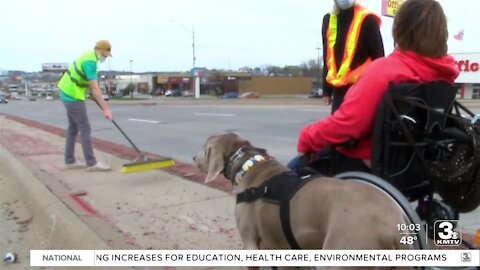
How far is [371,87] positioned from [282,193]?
0.73 metres

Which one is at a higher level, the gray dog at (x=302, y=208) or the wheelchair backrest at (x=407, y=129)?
the wheelchair backrest at (x=407, y=129)

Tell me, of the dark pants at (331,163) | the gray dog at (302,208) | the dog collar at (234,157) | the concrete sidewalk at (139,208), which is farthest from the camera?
the concrete sidewalk at (139,208)

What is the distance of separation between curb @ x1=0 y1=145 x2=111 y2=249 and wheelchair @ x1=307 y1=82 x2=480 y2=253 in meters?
2.44

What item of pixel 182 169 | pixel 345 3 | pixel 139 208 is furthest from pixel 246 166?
pixel 182 169

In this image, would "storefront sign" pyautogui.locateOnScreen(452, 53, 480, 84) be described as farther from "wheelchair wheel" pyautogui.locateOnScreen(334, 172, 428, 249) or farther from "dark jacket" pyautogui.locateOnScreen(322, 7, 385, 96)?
"wheelchair wheel" pyautogui.locateOnScreen(334, 172, 428, 249)

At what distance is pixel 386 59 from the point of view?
2.67 m

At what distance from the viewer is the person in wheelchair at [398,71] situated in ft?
8.54

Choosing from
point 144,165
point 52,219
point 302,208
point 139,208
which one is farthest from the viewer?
point 144,165

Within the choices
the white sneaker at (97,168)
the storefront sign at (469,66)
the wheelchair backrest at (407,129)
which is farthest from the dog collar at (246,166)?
the storefront sign at (469,66)

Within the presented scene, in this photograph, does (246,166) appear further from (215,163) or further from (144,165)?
(144,165)

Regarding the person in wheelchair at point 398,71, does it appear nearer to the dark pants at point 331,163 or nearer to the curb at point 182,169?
the dark pants at point 331,163

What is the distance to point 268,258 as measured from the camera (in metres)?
2.64

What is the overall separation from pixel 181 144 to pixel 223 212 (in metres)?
5.76

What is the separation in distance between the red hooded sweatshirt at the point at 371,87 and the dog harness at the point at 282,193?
1.15 ft
